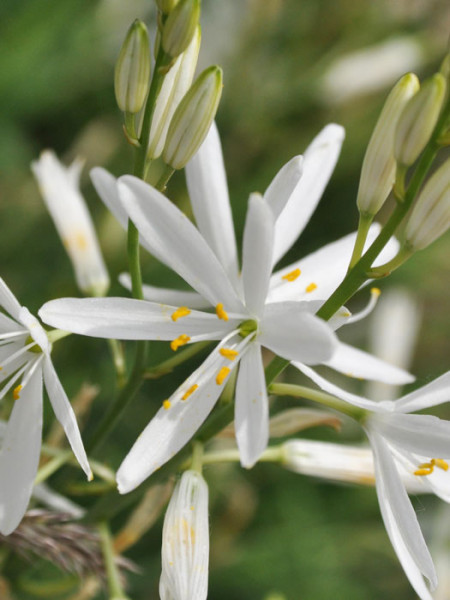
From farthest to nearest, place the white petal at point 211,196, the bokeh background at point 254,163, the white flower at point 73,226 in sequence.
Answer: the bokeh background at point 254,163
the white flower at point 73,226
the white petal at point 211,196

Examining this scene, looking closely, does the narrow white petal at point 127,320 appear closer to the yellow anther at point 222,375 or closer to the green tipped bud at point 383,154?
the yellow anther at point 222,375

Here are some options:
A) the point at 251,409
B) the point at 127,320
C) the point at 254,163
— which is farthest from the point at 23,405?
the point at 254,163

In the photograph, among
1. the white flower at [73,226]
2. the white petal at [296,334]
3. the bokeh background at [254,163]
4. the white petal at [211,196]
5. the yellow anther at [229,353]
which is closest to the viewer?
the white petal at [296,334]

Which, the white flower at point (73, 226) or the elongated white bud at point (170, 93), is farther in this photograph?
the white flower at point (73, 226)

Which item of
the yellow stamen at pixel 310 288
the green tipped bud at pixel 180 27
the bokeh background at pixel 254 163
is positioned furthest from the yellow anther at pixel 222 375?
the bokeh background at pixel 254 163

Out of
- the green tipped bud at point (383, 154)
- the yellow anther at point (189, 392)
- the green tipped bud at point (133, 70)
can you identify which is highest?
the green tipped bud at point (133, 70)

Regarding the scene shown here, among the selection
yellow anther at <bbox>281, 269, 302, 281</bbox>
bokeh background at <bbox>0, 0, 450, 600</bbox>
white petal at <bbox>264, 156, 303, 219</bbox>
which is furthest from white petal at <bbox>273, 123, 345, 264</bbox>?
bokeh background at <bbox>0, 0, 450, 600</bbox>

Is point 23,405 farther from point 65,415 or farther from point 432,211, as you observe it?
point 432,211
